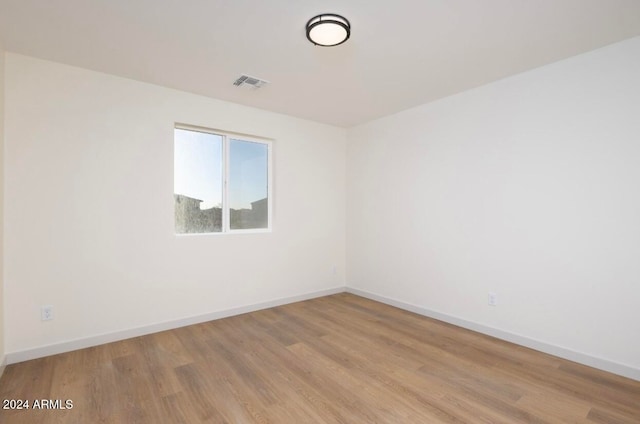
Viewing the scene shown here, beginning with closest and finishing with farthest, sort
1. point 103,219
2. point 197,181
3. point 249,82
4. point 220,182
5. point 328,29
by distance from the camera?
point 328,29
point 103,219
point 249,82
point 197,181
point 220,182

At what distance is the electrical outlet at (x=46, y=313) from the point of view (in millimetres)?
2604

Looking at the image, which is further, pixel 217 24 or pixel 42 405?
pixel 217 24

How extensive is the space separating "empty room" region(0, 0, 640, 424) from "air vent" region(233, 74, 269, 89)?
0.15 feet

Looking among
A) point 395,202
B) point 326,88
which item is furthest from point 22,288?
point 395,202

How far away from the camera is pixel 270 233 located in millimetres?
4012

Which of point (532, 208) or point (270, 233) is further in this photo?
point (270, 233)

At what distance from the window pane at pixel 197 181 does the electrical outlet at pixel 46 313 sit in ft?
4.06

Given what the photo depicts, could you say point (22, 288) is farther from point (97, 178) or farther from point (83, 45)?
point (83, 45)

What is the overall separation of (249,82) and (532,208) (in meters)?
2.98

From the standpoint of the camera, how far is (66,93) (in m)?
2.70

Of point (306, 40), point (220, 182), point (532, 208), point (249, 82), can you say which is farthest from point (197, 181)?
point (532, 208)

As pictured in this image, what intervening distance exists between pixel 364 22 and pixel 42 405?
3.33 m

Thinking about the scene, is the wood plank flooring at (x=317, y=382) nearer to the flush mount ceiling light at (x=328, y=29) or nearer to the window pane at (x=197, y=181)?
the window pane at (x=197, y=181)

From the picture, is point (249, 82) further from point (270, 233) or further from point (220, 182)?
point (270, 233)
